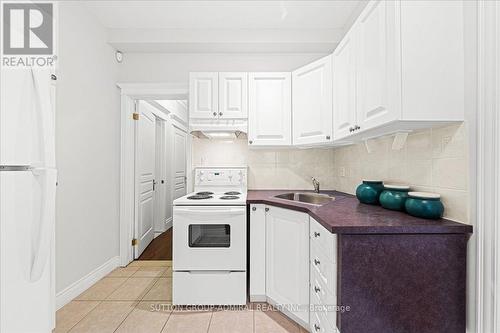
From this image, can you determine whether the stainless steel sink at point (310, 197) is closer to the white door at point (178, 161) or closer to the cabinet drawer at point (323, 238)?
the cabinet drawer at point (323, 238)

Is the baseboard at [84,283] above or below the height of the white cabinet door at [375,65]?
below

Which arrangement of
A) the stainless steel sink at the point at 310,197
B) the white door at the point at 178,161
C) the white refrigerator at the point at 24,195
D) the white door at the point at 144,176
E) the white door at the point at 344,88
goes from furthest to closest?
1. the white door at the point at 178,161
2. the white door at the point at 144,176
3. the stainless steel sink at the point at 310,197
4. the white door at the point at 344,88
5. the white refrigerator at the point at 24,195

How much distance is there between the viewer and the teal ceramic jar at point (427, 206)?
127cm

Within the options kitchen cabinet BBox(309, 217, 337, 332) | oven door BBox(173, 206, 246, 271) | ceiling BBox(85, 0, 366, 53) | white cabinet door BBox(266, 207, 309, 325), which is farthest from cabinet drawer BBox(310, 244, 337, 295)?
ceiling BBox(85, 0, 366, 53)

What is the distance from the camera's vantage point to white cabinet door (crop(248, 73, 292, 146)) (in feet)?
8.27

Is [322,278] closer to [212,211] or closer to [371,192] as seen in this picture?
[371,192]

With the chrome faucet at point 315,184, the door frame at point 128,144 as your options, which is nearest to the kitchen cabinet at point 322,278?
the chrome faucet at point 315,184

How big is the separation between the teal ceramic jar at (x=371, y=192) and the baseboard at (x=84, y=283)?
2.57 m

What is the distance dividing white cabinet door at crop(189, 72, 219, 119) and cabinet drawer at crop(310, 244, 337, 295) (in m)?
1.65

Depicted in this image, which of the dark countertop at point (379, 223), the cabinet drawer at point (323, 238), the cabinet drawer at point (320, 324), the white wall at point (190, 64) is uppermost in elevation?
the white wall at point (190, 64)

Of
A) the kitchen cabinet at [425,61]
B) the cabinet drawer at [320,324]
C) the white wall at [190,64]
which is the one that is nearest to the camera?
the kitchen cabinet at [425,61]

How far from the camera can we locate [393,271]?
116 cm

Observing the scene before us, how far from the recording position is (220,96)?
2.55 metres

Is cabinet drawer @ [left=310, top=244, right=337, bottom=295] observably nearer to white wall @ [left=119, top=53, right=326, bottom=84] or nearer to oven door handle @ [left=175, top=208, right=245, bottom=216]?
oven door handle @ [left=175, top=208, right=245, bottom=216]
